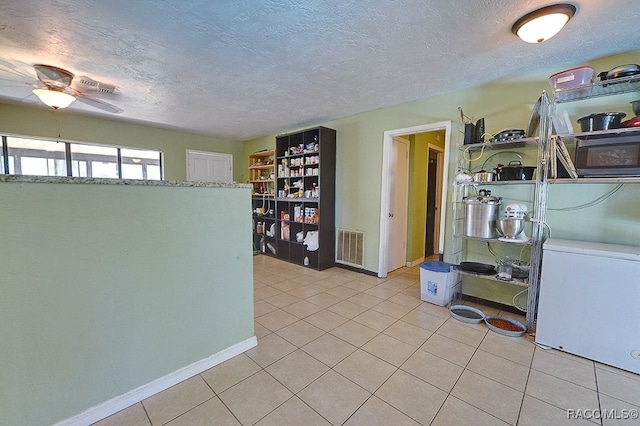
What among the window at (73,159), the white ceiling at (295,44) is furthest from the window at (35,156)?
the white ceiling at (295,44)

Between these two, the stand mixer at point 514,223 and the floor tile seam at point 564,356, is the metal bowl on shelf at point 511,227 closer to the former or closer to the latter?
the stand mixer at point 514,223

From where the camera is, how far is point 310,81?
2.75 meters

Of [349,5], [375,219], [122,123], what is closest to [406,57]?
[349,5]

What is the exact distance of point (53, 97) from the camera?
252cm

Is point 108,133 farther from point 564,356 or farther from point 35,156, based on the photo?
point 564,356

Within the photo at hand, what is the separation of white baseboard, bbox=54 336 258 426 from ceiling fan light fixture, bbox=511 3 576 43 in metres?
3.04

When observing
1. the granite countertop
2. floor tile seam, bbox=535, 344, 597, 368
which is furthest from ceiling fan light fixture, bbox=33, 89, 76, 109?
floor tile seam, bbox=535, 344, 597, 368

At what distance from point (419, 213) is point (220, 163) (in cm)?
456

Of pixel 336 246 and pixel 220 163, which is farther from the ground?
pixel 220 163

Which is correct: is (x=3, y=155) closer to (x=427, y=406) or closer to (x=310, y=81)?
(x=310, y=81)

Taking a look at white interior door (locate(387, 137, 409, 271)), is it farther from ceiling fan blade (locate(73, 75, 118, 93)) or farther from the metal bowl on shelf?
ceiling fan blade (locate(73, 75, 118, 93))

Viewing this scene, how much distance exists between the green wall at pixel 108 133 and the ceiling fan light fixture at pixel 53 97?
1.92m

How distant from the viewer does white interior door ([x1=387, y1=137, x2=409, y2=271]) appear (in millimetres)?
3857

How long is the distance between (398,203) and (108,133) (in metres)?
5.13
